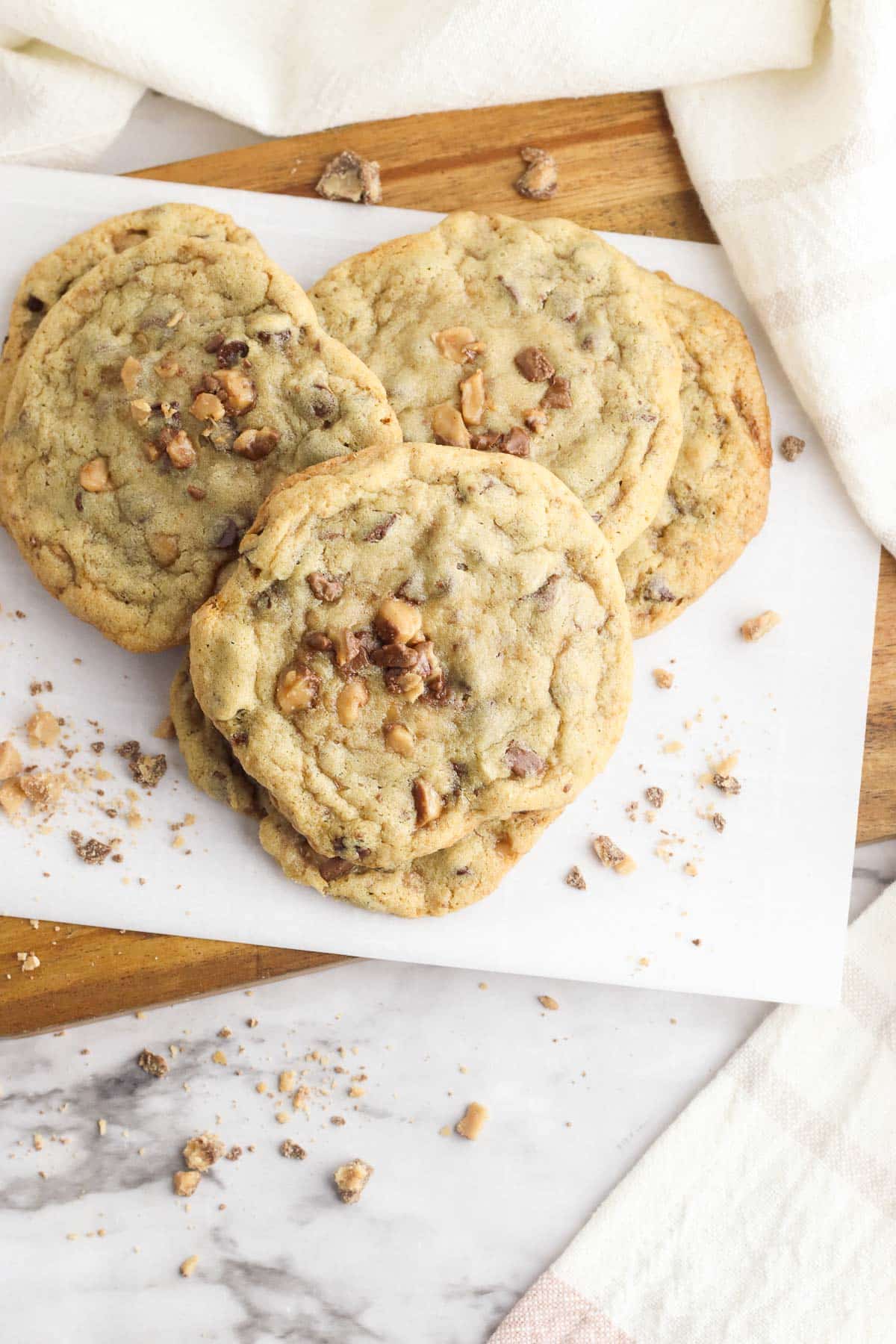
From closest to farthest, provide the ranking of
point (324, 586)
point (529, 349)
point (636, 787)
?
point (324, 586) → point (529, 349) → point (636, 787)

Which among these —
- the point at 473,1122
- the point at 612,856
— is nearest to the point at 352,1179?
the point at 473,1122

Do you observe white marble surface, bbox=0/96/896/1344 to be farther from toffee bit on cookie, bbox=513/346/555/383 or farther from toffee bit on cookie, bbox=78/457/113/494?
toffee bit on cookie, bbox=513/346/555/383

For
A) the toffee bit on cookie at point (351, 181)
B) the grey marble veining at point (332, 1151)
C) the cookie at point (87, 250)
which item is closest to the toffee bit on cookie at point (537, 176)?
the toffee bit on cookie at point (351, 181)

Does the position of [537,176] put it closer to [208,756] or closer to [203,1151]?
[208,756]

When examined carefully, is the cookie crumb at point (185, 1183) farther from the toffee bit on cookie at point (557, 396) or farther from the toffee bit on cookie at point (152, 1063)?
the toffee bit on cookie at point (557, 396)

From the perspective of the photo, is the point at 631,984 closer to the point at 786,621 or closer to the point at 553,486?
the point at 786,621

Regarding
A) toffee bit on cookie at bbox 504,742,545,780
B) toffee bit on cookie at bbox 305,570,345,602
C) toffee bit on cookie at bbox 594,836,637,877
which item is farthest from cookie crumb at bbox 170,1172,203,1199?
toffee bit on cookie at bbox 305,570,345,602
